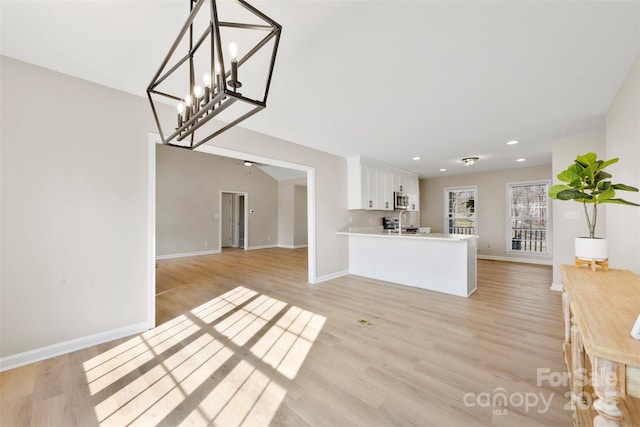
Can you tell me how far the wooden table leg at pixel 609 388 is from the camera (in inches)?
31.9

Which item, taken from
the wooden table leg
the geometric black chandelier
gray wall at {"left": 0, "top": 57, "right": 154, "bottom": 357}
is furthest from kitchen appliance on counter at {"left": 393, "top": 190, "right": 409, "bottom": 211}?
Result: the wooden table leg

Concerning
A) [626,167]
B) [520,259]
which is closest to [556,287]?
[626,167]

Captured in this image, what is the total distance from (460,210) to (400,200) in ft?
8.14

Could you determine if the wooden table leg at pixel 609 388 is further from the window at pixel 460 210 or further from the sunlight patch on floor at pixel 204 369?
the window at pixel 460 210

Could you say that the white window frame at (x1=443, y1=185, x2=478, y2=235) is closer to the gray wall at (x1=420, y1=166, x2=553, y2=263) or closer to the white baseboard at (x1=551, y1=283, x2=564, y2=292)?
the gray wall at (x1=420, y1=166, x2=553, y2=263)

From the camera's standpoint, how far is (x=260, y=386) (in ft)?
6.12

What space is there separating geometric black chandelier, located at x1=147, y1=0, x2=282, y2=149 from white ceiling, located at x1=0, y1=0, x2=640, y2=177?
0.13 metres

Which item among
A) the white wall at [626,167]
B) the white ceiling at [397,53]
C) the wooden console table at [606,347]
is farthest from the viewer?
the white wall at [626,167]

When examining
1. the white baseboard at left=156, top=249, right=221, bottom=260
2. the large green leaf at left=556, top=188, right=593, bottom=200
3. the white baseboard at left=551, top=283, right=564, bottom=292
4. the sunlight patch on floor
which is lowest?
the sunlight patch on floor

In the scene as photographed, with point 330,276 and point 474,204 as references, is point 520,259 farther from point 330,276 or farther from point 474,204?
point 330,276

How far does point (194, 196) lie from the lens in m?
7.91

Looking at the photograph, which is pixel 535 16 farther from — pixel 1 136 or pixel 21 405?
pixel 21 405

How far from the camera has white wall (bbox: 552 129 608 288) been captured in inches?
148

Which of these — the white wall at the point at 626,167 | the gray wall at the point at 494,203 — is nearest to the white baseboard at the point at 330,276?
the white wall at the point at 626,167
